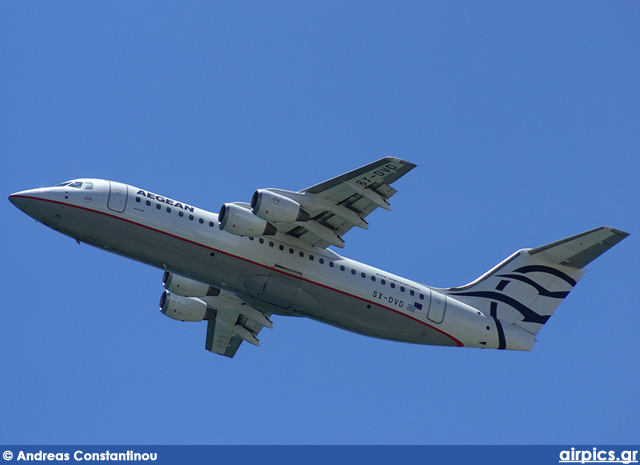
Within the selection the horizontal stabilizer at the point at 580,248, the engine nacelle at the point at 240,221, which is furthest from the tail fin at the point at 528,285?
the engine nacelle at the point at 240,221

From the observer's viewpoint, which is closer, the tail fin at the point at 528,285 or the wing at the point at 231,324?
the tail fin at the point at 528,285

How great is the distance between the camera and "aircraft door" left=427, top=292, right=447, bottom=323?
2448 cm

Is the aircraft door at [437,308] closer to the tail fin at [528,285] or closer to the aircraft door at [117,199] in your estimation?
the tail fin at [528,285]

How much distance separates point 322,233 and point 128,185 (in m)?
5.46

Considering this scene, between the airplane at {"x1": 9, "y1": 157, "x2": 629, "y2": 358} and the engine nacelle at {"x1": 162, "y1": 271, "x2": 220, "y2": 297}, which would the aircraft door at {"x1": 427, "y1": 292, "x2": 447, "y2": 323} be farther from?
the engine nacelle at {"x1": 162, "y1": 271, "x2": 220, "y2": 297}

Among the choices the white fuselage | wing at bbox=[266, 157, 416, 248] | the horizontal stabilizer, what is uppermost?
the horizontal stabilizer

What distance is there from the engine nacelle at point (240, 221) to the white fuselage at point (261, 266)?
2.59ft

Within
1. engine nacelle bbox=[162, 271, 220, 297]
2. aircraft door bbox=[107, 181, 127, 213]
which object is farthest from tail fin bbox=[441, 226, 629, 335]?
aircraft door bbox=[107, 181, 127, 213]

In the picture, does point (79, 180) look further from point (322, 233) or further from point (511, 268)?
point (511, 268)

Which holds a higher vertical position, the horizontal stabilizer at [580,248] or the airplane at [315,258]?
the horizontal stabilizer at [580,248]

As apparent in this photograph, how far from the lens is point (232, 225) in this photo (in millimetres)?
22047

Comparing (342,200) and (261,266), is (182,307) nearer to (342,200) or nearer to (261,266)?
(261,266)

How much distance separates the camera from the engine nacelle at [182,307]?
2736cm

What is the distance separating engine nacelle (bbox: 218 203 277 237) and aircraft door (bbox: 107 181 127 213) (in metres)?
2.58
